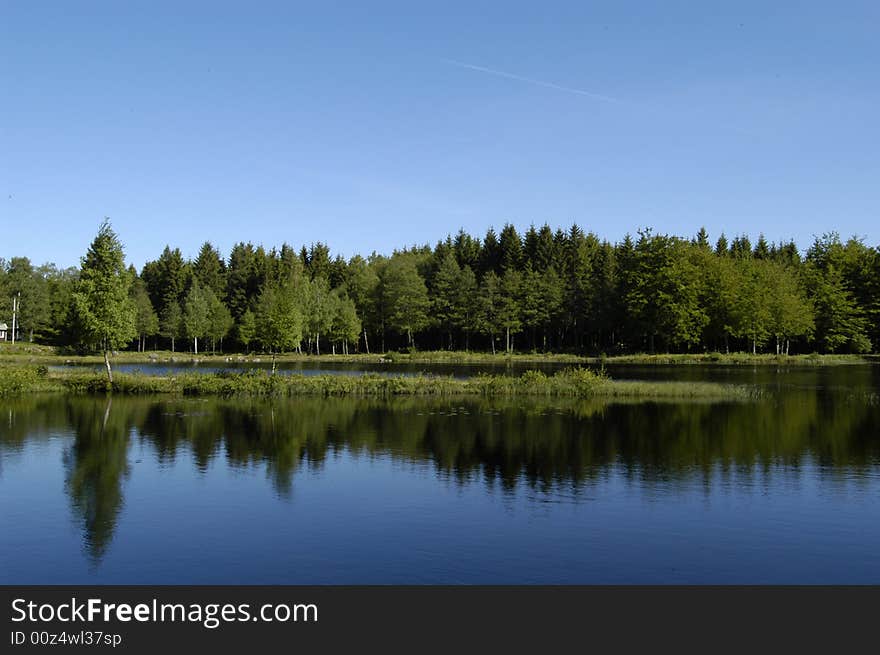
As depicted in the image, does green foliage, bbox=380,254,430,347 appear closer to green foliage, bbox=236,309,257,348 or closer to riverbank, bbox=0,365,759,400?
green foliage, bbox=236,309,257,348

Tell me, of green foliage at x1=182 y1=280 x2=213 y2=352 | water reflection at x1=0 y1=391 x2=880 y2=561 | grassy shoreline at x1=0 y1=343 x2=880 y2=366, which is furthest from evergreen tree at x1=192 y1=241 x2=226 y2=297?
water reflection at x1=0 y1=391 x2=880 y2=561

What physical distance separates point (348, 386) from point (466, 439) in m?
21.6

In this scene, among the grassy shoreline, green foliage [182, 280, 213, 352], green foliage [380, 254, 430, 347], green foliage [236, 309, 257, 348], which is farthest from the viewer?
green foliage [380, 254, 430, 347]

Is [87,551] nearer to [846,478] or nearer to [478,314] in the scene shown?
[846,478]

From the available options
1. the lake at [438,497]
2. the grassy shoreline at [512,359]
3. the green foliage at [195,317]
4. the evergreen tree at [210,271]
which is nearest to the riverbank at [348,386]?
the lake at [438,497]

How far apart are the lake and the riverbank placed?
30.9 feet

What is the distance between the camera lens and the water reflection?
2695cm

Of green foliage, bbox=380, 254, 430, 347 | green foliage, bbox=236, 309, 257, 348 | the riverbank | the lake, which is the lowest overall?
the lake

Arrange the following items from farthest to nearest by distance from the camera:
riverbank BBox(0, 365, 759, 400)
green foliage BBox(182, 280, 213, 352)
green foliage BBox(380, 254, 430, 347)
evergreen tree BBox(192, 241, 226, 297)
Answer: evergreen tree BBox(192, 241, 226, 297), green foliage BBox(380, 254, 430, 347), green foliage BBox(182, 280, 213, 352), riverbank BBox(0, 365, 759, 400)

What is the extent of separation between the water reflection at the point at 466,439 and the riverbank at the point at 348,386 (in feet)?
11.4

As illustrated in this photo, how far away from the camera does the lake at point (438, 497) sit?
17.1 metres

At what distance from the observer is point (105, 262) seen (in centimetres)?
5634

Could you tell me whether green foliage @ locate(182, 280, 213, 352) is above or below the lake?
above
